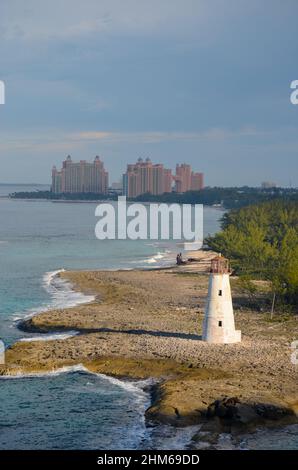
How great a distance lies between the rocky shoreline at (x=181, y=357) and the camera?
27547mm

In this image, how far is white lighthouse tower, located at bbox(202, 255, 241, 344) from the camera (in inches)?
1406

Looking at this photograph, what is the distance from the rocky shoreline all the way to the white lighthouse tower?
60 centimetres

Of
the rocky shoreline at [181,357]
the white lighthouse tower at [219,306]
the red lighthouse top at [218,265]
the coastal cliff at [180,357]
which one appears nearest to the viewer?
the rocky shoreline at [181,357]

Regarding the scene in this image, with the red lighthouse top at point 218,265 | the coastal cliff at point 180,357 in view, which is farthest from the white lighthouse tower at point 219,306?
the coastal cliff at point 180,357

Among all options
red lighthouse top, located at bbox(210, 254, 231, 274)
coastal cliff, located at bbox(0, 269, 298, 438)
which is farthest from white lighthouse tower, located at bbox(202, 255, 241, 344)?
coastal cliff, located at bbox(0, 269, 298, 438)

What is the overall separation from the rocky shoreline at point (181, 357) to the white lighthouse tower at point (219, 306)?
605 mm

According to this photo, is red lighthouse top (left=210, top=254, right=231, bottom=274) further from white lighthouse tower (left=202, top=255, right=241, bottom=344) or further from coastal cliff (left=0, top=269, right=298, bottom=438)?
coastal cliff (left=0, top=269, right=298, bottom=438)

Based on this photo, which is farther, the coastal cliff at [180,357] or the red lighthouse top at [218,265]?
the red lighthouse top at [218,265]

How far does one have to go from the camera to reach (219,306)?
35781 millimetres

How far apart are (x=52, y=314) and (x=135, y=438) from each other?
2078 centimetres

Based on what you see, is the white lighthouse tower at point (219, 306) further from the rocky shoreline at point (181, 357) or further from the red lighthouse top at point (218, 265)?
the rocky shoreline at point (181, 357)

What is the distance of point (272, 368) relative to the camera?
107ft

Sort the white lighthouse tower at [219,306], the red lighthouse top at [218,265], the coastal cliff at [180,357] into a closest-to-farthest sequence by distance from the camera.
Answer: the coastal cliff at [180,357] → the red lighthouse top at [218,265] → the white lighthouse tower at [219,306]
